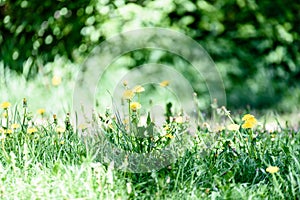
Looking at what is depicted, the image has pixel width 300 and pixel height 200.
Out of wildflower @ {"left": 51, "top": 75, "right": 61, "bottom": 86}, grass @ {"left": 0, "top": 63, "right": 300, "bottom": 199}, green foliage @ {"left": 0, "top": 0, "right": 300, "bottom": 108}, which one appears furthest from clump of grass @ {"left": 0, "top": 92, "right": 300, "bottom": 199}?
green foliage @ {"left": 0, "top": 0, "right": 300, "bottom": 108}

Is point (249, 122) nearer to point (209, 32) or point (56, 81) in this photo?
point (56, 81)

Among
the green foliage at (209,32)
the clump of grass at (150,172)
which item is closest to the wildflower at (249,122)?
the clump of grass at (150,172)

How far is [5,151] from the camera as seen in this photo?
3.15 meters

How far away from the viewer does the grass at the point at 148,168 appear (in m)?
2.66

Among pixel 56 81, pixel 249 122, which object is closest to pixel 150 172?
pixel 249 122

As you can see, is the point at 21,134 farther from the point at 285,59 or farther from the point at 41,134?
the point at 285,59

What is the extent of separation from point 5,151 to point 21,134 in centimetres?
25

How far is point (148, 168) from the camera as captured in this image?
9.46 feet

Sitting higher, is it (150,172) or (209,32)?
(209,32)

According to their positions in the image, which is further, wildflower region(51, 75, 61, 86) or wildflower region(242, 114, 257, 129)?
wildflower region(51, 75, 61, 86)

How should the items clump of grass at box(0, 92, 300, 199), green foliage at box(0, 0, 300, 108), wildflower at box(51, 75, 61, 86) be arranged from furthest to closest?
1. green foliage at box(0, 0, 300, 108)
2. wildflower at box(51, 75, 61, 86)
3. clump of grass at box(0, 92, 300, 199)

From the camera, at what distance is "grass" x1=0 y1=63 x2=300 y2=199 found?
266 cm

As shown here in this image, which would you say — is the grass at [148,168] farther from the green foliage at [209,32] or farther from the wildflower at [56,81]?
the green foliage at [209,32]

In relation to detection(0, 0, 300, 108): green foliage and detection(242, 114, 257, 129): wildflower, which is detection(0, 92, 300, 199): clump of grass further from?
detection(0, 0, 300, 108): green foliage
